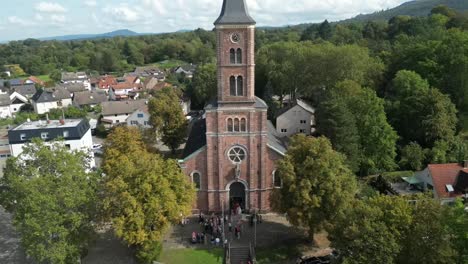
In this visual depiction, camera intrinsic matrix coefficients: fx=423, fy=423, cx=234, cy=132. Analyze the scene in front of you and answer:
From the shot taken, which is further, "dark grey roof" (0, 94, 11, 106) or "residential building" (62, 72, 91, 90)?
"residential building" (62, 72, 91, 90)

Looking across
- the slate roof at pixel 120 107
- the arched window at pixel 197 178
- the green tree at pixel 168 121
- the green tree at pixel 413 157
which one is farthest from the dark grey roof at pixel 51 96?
the green tree at pixel 413 157

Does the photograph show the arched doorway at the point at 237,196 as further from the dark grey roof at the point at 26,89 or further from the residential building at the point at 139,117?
the dark grey roof at the point at 26,89

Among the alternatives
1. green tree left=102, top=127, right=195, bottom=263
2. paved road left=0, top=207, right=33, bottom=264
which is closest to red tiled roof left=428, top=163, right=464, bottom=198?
green tree left=102, top=127, right=195, bottom=263

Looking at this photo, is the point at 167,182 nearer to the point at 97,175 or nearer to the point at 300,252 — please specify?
the point at 97,175

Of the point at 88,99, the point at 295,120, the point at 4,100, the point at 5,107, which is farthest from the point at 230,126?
the point at 4,100

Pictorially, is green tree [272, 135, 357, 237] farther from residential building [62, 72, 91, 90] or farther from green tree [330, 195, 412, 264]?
residential building [62, 72, 91, 90]
